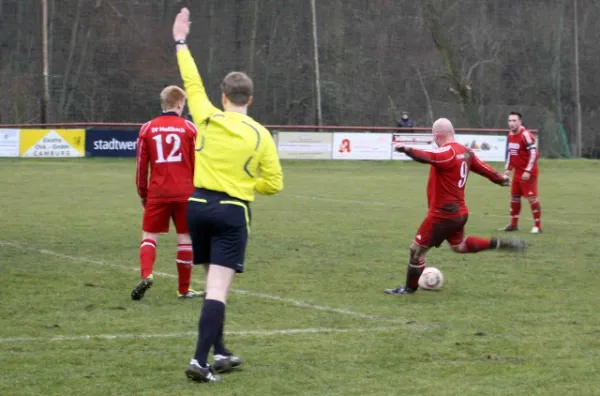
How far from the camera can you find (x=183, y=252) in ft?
30.6

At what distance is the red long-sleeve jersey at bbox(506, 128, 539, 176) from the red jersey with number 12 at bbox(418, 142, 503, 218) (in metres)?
6.75

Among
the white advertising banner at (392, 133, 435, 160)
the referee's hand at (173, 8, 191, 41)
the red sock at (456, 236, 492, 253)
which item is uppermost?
the referee's hand at (173, 8, 191, 41)

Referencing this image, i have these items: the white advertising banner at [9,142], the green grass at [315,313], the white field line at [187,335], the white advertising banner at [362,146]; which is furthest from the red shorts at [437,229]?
the white advertising banner at [362,146]

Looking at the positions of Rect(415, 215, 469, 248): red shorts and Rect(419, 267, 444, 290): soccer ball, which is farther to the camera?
Rect(419, 267, 444, 290): soccer ball

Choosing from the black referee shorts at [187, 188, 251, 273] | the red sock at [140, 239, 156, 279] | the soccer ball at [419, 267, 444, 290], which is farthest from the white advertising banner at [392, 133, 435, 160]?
the black referee shorts at [187, 188, 251, 273]

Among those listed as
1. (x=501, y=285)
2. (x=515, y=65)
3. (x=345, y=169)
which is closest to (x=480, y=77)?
(x=515, y=65)

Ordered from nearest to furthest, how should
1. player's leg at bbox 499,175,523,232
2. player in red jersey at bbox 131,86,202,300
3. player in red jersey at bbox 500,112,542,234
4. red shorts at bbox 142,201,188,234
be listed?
1. player in red jersey at bbox 131,86,202,300
2. red shorts at bbox 142,201,188,234
3. player in red jersey at bbox 500,112,542,234
4. player's leg at bbox 499,175,523,232

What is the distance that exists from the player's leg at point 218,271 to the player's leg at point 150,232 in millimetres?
2972

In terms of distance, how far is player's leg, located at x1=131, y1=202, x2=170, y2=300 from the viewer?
9.22m

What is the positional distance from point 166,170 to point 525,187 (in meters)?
8.85

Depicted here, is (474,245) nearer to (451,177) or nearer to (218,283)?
(451,177)

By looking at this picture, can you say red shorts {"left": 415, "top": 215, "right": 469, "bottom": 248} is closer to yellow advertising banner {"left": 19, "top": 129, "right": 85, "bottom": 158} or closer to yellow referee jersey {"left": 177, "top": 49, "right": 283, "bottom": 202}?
yellow referee jersey {"left": 177, "top": 49, "right": 283, "bottom": 202}

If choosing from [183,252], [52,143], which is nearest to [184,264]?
[183,252]

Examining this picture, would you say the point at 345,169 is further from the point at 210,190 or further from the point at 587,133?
the point at 210,190
